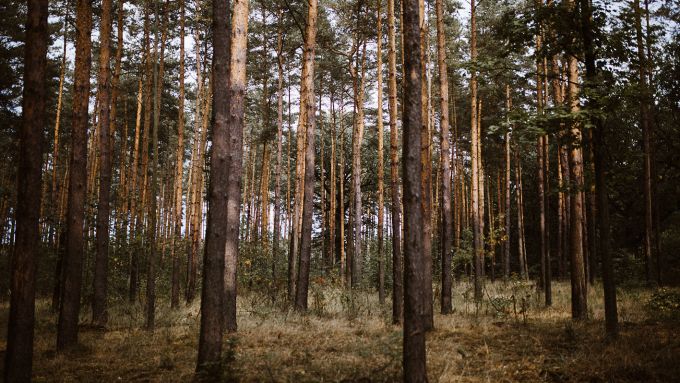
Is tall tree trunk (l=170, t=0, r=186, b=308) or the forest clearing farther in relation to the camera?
tall tree trunk (l=170, t=0, r=186, b=308)

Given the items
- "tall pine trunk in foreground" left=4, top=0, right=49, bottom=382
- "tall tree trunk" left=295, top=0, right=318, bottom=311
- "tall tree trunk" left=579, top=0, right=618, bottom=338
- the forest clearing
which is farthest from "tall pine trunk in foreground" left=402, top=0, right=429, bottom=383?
"tall tree trunk" left=295, top=0, right=318, bottom=311

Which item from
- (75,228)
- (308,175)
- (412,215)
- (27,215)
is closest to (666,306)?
(412,215)

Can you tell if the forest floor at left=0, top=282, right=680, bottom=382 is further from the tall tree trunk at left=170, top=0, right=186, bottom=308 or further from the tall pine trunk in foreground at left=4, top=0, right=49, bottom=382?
the tall tree trunk at left=170, top=0, right=186, bottom=308

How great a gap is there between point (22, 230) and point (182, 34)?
13.6m

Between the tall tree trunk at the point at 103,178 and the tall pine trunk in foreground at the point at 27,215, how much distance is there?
16.9 ft

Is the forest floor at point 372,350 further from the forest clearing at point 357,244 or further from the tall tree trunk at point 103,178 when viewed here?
the tall tree trunk at point 103,178

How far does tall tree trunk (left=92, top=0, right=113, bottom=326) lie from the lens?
1015cm

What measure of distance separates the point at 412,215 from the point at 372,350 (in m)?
2.79

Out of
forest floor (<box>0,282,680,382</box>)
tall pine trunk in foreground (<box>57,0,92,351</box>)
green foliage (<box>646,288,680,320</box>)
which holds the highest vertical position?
tall pine trunk in foreground (<box>57,0,92,351</box>)

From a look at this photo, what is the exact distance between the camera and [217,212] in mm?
5910

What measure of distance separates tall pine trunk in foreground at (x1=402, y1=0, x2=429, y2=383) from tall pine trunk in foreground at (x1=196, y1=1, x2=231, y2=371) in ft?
9.09

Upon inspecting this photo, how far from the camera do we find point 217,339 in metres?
5.92

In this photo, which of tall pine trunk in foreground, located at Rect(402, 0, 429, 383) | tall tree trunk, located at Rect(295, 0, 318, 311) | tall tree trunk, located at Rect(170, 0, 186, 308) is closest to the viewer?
tall pine trunk in foreground, located at Rect(402, 0, 429, 383)

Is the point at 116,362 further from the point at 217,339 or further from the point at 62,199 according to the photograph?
the point at 62,199
